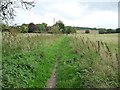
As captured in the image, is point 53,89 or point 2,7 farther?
point 2,7

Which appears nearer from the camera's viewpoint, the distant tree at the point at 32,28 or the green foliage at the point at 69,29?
the distant tree at the point at 32,28

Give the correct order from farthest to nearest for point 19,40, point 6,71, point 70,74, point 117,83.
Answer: point 19,40
point 70,74
point 6,71
point 117,83

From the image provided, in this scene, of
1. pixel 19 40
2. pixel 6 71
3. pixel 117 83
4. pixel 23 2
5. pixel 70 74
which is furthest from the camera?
pixel 19 40

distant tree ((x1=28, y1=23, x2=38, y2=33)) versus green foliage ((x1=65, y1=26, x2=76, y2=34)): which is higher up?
distant tree ((x1=28, y1=23, x2=38, y2=33))

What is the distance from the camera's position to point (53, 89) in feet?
36.2

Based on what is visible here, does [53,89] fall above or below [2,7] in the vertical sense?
below

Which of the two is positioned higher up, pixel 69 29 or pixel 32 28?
pixel 32 28

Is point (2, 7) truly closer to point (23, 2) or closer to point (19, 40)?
point (23, 2)

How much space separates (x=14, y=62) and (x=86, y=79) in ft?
17.5

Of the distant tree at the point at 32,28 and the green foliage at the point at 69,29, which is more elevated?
the distant tree at the point at 32,28

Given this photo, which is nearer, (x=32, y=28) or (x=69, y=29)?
(x=32, y=28)

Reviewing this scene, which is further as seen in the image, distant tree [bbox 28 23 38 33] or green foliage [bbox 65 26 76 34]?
green foliage [bbox 65 26 76 34]

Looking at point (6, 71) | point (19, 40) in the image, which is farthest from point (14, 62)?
point (19, 40)

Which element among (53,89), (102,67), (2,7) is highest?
(2,7)
